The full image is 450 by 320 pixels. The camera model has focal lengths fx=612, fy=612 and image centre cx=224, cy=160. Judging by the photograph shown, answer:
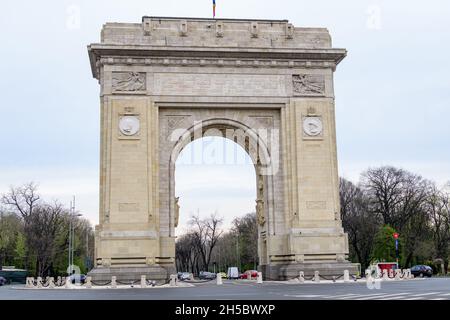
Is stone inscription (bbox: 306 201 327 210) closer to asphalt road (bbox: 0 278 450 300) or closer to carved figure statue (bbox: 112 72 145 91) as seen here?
asphalt road (bbox: 0 278 450 300)

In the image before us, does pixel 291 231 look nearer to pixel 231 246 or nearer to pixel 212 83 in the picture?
pixel 212 83

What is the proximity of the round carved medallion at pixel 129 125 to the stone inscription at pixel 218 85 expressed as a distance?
83.2 inches

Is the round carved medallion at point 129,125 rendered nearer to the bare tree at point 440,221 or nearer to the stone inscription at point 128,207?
the stone inscription at point 128,207

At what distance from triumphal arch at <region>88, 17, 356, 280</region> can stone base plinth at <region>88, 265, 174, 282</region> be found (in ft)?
1.71

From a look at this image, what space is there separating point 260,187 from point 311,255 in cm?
605

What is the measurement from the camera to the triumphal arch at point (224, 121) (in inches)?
1415

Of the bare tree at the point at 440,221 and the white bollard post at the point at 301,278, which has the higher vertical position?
the bare tree at the point at 440,221

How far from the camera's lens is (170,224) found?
37.1m

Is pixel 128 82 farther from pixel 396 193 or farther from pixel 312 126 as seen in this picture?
pixel 396 193

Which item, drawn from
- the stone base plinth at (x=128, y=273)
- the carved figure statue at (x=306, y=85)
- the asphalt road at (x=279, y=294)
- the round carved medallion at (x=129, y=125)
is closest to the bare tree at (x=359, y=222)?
the carved figure statue at (x=306, y=85)

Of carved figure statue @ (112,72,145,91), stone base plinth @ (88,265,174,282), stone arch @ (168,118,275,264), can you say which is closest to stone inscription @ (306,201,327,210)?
stone arch @ (168,118,275,264)

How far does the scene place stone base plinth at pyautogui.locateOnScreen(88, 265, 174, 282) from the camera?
111 ft

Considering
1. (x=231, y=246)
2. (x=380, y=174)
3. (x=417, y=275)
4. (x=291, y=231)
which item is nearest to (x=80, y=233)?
(x=231, y=246)

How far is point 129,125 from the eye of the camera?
3647 centimetres
